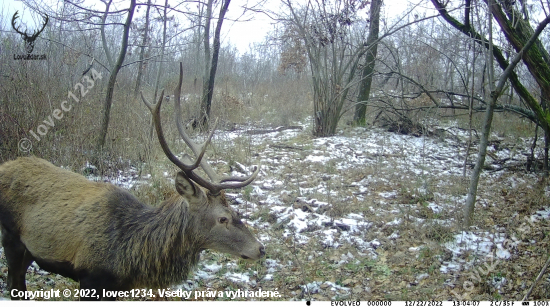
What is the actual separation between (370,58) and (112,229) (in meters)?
10.5

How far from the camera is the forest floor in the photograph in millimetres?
4586

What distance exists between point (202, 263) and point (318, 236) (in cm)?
173

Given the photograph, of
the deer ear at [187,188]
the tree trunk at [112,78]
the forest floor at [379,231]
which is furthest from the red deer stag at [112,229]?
the tree trunk at [112,78]

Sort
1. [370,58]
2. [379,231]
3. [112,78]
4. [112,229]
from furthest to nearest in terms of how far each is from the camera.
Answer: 1. [370,58]
2. [112,78]
3. [379,231]
4. [112,229]

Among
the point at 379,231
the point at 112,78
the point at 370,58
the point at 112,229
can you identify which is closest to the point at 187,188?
the point at 112,229

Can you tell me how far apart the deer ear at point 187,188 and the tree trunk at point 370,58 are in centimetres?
689

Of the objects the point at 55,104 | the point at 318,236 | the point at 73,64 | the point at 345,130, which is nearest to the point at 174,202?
the point at 318,236

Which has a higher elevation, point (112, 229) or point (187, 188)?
point (187, 188)

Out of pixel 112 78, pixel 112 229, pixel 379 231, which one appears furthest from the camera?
pixel 112 78

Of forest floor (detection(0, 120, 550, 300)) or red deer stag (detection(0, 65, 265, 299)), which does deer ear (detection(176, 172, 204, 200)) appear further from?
forest floor (detection(0, 120, 550, 300))

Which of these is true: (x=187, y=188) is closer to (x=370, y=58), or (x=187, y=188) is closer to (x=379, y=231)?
(x=379, y=231)

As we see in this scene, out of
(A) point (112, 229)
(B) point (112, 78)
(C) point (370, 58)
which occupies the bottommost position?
(A) point (112, 229)

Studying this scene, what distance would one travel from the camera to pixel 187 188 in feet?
11.8

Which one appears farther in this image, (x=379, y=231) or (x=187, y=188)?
(x=379, y=231)
